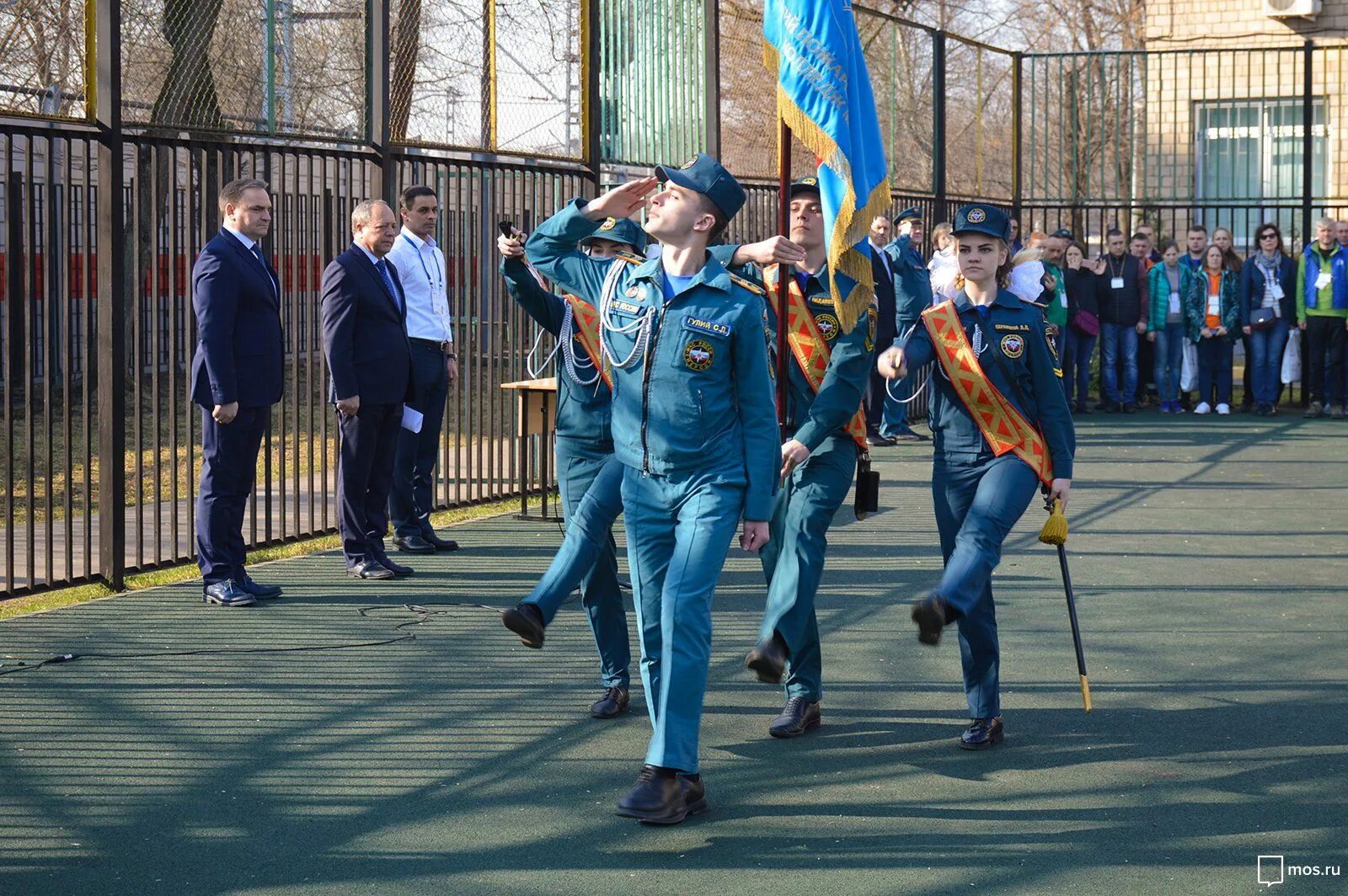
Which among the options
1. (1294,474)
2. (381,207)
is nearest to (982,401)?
(381,207)

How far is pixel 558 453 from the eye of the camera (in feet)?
21.3

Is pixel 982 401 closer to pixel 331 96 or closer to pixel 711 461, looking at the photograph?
pixel 711 461

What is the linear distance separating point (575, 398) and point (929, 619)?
68.9 inches

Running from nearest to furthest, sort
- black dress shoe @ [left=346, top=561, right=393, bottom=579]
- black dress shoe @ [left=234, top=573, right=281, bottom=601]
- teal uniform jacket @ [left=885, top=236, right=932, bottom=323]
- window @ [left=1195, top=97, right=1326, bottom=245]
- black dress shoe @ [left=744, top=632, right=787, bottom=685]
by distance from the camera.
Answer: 1. black dress shoe @ [left=744, top=632, right=787, bottom=685]
2. black dress shoe @ [left=234, top=573, right=281, bottom=601]
3. black dress shoe @ [left=346, top=561, right=393, bottom=579]
4. teal uniform jacket @ [left=885, top=236, right=932, bottom=323]
5. window @ [left=1195, top=97, right=1326, bottom=245]

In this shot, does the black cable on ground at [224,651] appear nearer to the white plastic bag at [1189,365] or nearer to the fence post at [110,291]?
the fence post at [110,291]

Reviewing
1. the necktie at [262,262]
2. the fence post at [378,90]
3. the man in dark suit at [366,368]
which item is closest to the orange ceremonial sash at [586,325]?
the necktie at [262,262]

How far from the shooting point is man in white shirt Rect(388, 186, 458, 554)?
33.3ft

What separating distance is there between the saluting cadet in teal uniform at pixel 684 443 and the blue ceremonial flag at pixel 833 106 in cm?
92

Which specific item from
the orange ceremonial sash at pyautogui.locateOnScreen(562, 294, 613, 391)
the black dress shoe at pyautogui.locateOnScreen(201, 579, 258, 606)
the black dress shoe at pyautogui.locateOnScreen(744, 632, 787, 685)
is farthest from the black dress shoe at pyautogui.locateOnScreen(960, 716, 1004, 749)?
the black dress shoe at pyautogui.locateOnScreen(201, 579, 258, 606)

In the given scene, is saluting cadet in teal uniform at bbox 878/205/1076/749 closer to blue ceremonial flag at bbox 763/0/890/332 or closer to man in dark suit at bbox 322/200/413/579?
blue ceremonial flag at bbox 763/0/890/332

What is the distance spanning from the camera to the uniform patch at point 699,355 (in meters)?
5.23

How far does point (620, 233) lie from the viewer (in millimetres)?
6586

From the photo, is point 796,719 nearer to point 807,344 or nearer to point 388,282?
point 807,344

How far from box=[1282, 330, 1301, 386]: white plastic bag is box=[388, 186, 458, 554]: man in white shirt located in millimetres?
12568
